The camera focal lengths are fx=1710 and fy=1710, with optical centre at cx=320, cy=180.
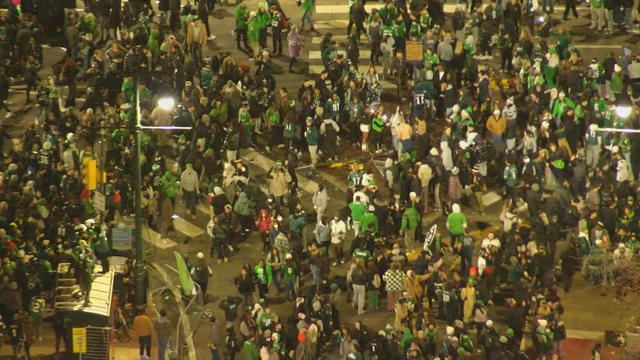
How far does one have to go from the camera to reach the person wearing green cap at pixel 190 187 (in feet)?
138

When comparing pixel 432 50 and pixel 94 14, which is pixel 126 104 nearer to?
pixel 94 14

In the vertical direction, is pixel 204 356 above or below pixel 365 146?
below

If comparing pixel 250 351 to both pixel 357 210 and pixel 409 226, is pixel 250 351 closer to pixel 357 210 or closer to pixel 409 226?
pixel 357 210

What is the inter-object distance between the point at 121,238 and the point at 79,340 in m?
3.54

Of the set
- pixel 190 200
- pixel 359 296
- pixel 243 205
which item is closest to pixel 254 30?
pixel 190 200

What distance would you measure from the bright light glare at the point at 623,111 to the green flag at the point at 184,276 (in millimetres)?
10951

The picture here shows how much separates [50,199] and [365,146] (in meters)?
8.55

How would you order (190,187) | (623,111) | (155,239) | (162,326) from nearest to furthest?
1. (162,326)
2. (623,111)
3. (155,239)
4. (190,187)

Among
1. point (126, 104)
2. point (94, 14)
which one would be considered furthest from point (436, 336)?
point (94, 14)

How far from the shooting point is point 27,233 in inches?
1531

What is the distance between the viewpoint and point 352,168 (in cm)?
4397

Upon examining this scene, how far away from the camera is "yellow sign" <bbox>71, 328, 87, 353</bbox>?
35.8 meters

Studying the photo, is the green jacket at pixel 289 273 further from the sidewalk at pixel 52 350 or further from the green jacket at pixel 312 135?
the green jacket at pixel 312 135

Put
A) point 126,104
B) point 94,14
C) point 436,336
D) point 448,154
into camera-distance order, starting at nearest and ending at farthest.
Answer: point 436,336 → point 448,154 → point 126,104 → point 94,14
